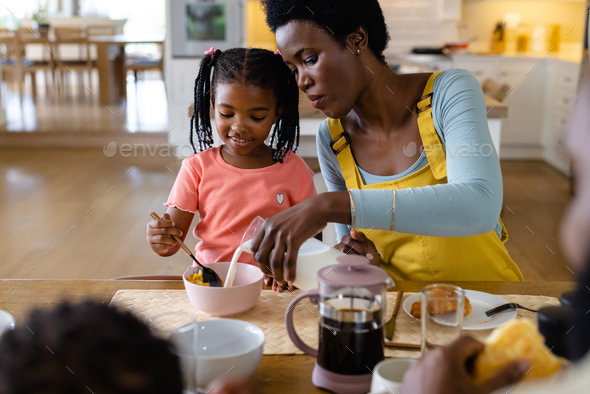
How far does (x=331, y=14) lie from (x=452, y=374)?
0.84 meters

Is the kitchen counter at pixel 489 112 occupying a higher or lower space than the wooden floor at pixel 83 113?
higher

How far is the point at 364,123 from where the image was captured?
1372mm

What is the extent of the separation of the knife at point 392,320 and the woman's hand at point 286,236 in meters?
0.17

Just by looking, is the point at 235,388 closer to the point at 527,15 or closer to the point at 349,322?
the point at 349,322

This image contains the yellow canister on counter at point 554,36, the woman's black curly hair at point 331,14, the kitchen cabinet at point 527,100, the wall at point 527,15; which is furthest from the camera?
the wall at point 527,15

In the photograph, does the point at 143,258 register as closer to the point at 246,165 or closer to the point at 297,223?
the point at 246,165

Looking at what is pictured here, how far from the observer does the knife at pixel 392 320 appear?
839 mm

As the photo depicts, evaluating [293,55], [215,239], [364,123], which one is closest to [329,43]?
[293,55]

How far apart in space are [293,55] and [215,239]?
Result: 1.54 feet

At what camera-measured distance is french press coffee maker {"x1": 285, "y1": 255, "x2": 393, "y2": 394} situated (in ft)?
2.09

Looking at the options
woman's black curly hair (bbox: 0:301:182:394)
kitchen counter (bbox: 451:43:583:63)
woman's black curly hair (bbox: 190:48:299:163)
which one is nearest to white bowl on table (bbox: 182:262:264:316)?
woman's black curly hair (bbox: 0:301:182:394)

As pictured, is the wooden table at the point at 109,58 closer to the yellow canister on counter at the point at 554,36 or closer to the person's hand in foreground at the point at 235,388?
the yellow canister on counter at the point at 554,36

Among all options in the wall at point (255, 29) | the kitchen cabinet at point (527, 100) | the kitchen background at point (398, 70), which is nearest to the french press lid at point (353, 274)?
the kitchen background at point (398, 70)

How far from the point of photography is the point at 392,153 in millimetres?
1321
